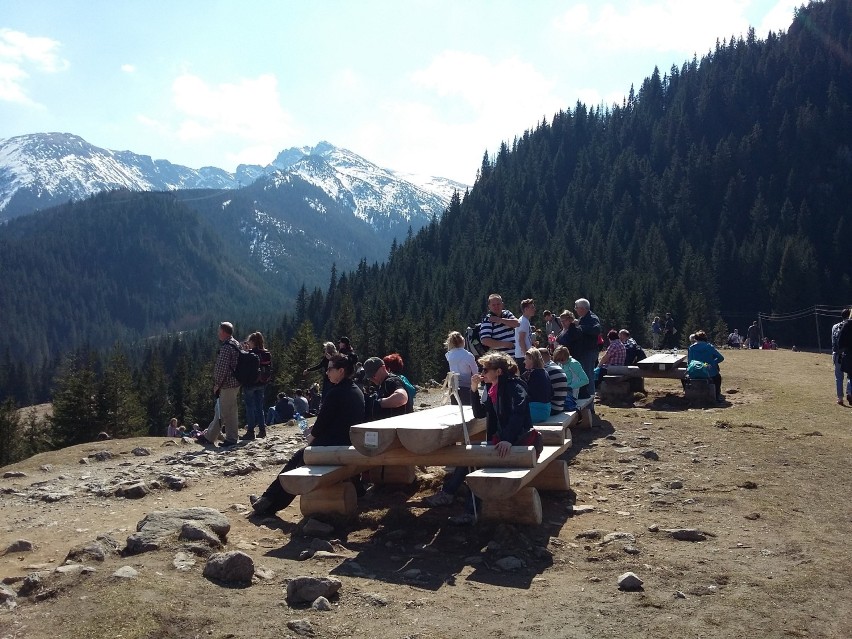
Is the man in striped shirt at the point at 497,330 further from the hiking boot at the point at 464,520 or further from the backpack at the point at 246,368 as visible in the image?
the backpack at the point at 246,368

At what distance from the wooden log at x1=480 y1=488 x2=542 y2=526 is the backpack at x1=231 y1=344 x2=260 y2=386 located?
766 centimetres

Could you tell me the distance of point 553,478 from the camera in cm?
864

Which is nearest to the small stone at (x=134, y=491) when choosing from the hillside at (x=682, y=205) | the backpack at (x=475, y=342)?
the backpack at (x=475, y=342)

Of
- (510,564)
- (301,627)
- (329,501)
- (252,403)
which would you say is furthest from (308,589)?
(252,403)

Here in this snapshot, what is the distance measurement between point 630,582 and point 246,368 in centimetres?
983

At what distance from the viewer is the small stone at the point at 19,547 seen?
7.12 metres

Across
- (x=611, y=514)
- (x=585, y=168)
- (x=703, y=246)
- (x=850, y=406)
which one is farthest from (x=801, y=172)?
(x=611, y=514)

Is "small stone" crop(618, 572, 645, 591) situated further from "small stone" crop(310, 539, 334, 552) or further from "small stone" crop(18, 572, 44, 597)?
"small stone" crop(18, 572, 44, 597)

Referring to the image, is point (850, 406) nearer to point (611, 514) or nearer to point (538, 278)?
point (611, 514)

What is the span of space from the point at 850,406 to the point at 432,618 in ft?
44.8

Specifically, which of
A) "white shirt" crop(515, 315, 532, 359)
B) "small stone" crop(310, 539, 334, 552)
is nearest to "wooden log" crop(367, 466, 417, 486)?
"small stone" crop(310, 539, 334, 552)

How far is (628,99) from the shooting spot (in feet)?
530

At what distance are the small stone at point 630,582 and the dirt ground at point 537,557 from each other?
0.11 meters

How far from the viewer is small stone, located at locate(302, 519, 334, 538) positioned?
7.57m
